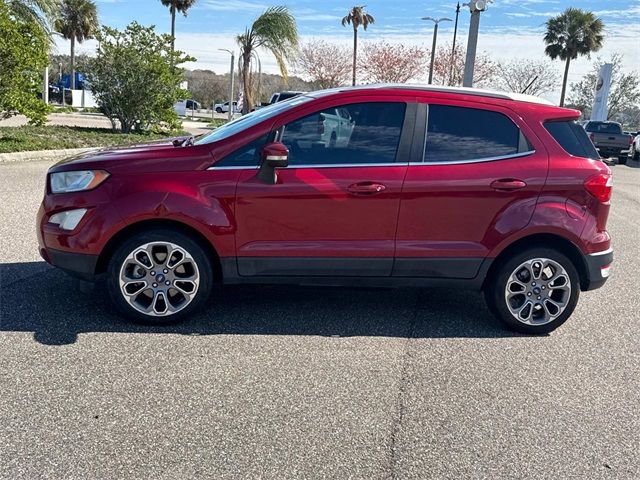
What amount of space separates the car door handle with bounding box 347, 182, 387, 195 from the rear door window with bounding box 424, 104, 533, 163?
0.43m

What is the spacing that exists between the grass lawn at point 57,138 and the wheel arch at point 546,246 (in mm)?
8904

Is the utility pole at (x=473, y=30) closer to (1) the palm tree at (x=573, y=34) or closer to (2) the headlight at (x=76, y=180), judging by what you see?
(2) the headlight at (x=76, y=180)

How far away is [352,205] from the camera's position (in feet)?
15.1

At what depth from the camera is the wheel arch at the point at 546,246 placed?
4844mm

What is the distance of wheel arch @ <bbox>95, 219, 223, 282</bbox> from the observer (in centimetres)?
453

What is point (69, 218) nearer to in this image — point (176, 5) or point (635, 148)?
point (635, 148)

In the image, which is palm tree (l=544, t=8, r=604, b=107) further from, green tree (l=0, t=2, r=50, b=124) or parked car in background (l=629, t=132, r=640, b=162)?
green tree (l=0, t=2, r=50, b=124)

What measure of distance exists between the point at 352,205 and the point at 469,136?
104cm

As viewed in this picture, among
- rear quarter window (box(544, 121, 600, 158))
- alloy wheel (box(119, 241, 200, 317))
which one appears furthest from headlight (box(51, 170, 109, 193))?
rear quarter window (box(544, 121, 600, 158))

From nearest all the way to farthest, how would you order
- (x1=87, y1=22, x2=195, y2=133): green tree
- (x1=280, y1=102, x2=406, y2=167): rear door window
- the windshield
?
1. (x1=280, y1=102, x2=406, y2=167): rear door window
2. the windshield
3. (x1=87, y1=22, x2=195, y2=133): green tree

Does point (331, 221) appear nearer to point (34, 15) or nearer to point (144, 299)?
point (144, 299)

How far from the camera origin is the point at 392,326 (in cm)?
496

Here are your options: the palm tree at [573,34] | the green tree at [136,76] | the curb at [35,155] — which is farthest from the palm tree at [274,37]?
the palm tree at [573,34]

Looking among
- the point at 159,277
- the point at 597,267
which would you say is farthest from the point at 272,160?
the point at 597,267
